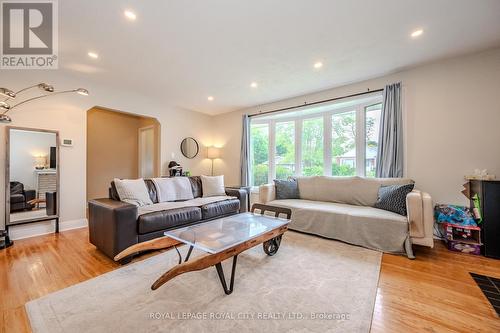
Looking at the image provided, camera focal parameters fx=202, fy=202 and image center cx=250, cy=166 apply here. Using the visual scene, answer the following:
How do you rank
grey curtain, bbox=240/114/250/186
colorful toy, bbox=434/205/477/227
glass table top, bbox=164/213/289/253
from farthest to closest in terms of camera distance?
grey curtain, bbox=240/114/250/186
colorful toy, bbox=434/205/477/227
glass table top, bbox=164/213/289/253

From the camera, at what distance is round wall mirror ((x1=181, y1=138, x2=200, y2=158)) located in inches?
197

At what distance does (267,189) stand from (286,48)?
2208 mm

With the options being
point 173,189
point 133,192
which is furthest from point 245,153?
point 133,192

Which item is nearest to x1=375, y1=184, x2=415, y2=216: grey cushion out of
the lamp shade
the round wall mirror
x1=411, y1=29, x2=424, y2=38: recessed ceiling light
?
x1=411, y1=29, x2=424, y2=38: recessed ceiling light

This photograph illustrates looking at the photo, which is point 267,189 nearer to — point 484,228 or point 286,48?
point 286,48

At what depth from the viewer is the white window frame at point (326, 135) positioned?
3568 mm

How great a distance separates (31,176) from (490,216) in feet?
19.6

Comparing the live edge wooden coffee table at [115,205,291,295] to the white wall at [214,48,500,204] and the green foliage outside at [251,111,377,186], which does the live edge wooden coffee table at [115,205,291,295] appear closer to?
the green foliage outside at [251,111,377,186]

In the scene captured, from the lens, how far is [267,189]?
12.0ft

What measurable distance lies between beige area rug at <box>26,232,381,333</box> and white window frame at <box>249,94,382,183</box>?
2.03 m

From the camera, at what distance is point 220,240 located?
5.84 feet

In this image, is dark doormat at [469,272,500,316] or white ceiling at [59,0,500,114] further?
white ceiling at [59,0,500,114]

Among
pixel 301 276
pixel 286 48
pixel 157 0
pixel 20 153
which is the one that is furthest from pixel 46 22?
pixel 301 276

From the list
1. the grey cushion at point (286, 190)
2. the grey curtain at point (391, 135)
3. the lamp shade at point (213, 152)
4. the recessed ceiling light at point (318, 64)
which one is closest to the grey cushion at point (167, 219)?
the grey cushion at point (286, 190)
